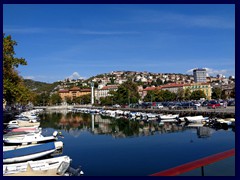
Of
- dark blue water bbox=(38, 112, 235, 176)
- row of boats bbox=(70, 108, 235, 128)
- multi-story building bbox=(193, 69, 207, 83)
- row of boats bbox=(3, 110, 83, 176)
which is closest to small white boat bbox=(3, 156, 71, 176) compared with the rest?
row of boats bbox=(3, 110, 83, 176)

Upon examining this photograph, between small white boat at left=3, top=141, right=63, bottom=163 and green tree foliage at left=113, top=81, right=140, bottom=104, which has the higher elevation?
green tree foliage at left=113, top=81, right=140, bottom=104

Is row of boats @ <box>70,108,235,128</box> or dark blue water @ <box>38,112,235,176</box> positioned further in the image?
row of boats @ <box>70,108,235,128</box>

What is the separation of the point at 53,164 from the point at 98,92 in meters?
107

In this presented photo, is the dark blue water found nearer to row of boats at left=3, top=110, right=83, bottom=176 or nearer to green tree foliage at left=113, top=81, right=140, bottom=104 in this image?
row of boats at left=3, top=110, right=83, bottom=176

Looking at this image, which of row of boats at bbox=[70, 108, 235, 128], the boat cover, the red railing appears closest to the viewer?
the red railing

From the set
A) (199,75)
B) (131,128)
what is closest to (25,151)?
(131,128)

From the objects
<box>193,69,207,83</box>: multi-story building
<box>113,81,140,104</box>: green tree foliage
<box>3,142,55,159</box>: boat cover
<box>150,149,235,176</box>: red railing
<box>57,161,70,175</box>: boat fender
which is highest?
<box>193,69,207,83</box>: multi-story building

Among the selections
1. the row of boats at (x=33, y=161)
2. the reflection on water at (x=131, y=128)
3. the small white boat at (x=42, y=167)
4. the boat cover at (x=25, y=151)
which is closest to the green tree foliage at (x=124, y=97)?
the reflection on water at (x=131, y=128)

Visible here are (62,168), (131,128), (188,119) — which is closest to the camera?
(62,168)

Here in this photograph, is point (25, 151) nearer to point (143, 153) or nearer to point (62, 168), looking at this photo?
point (62, 168)

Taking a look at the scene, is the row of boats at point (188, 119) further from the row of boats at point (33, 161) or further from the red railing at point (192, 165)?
the red railing at point (192, 165)

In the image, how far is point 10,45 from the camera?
18.7 meters
